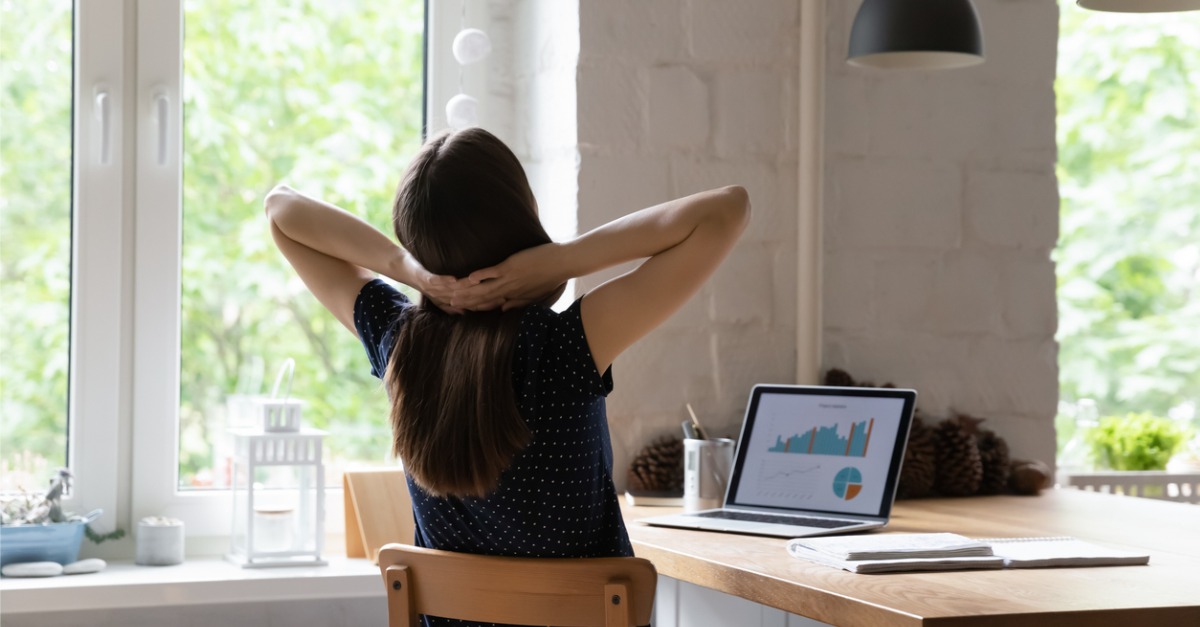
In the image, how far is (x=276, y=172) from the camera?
220 cm

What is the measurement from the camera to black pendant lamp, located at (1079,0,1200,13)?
154 cm

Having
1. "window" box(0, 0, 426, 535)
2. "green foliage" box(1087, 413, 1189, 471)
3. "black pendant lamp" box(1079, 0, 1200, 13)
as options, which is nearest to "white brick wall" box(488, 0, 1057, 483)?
"green foliage" box(1087, 413, 1189, 471)

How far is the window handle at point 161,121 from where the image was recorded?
2109 millimetres

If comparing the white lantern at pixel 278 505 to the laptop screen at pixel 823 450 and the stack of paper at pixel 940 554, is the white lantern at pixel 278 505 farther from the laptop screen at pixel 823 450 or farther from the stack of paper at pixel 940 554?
the stack of paper at pixel 940 554

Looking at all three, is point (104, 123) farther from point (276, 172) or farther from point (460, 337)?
point (460, 337)

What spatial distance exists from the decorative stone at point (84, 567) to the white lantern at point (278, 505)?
196 mm

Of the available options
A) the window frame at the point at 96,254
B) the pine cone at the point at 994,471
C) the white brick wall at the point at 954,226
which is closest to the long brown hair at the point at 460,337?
the window frame at the point at 96,254

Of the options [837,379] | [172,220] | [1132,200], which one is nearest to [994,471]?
[837,379]

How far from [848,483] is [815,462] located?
7cm

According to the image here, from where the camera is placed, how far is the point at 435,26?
2262 mm

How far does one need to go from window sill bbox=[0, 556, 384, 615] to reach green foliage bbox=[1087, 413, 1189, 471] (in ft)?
4.11

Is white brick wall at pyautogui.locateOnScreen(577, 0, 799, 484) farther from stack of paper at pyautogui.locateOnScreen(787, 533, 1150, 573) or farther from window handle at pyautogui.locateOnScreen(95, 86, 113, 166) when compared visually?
window handle at pyautogui.locateOnScreen(95, 86, 113, 166)

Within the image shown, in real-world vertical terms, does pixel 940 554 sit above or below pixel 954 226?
below

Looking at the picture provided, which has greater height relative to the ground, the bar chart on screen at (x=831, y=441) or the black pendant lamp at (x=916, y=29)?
the black pendant lamp at (x=916, y=29)
